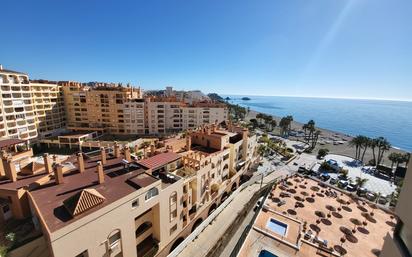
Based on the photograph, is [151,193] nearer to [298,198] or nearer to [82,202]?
[82,202]

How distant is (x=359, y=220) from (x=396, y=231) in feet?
124

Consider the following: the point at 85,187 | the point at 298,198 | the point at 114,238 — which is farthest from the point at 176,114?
the point at 114,238

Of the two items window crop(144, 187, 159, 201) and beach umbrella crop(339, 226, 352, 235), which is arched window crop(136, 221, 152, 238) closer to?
window crop(144, 187, 159, 201)

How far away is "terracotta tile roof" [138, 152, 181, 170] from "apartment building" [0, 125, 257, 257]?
139 millimetres

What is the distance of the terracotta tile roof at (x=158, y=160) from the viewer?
26594mm

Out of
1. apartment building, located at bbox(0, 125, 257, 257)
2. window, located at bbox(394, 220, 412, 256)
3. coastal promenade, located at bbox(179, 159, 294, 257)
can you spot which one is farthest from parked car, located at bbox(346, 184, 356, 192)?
window, located at bbox(394, 220, 412, 256)

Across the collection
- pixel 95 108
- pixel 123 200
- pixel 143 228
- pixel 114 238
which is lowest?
pixel 143 228

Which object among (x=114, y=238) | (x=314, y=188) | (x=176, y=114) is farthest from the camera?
(x=176, y=114)

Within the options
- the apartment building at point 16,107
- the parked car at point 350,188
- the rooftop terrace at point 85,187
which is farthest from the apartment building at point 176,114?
the rooftop terrace at point 85,187

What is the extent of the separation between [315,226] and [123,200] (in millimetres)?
28803

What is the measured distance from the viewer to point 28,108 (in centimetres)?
6438

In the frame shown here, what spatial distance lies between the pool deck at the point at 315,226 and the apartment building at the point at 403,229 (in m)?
22.6

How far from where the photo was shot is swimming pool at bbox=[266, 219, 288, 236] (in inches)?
1056

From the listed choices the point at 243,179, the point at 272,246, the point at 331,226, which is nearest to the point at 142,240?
the point at 272,246
